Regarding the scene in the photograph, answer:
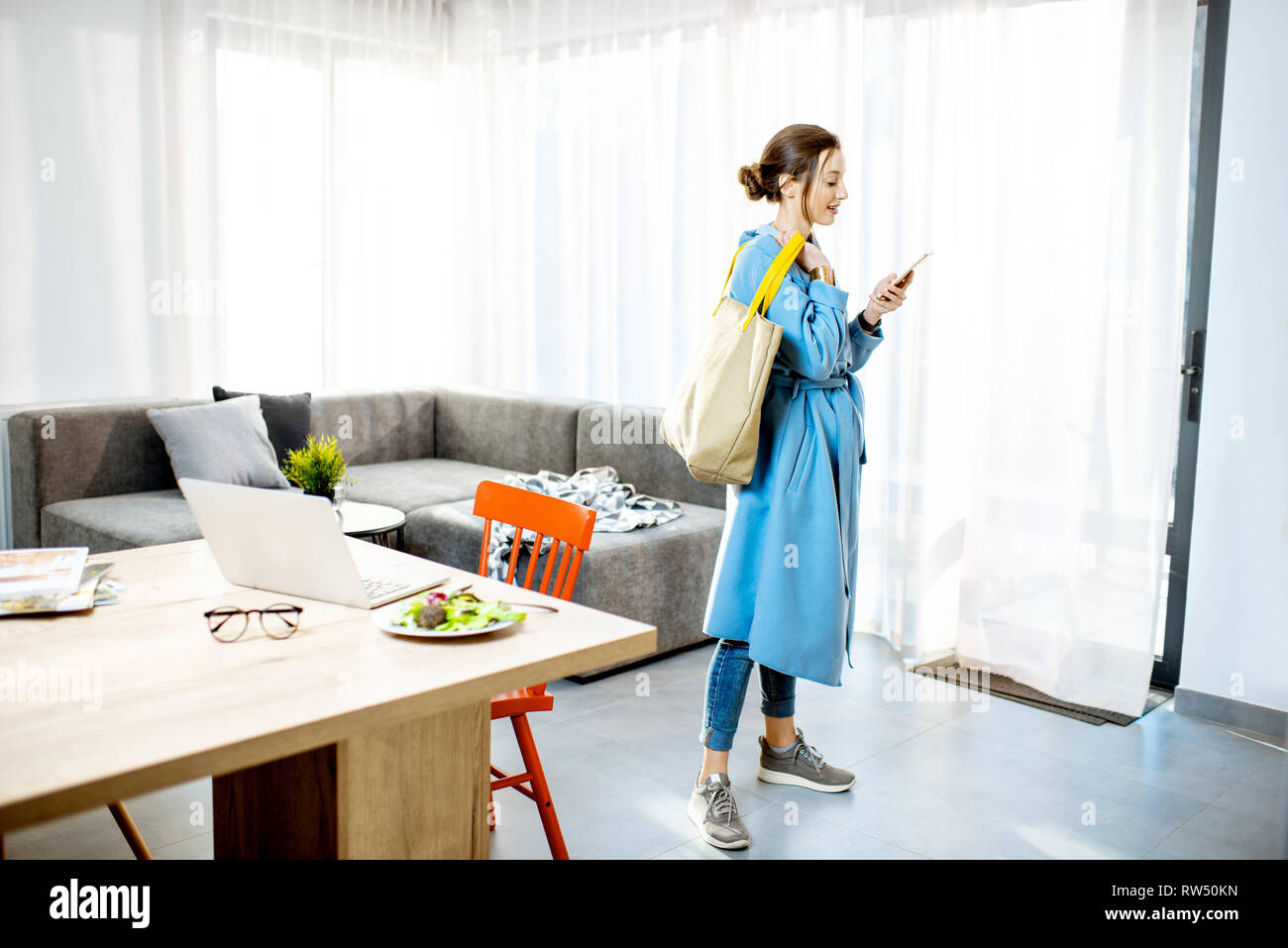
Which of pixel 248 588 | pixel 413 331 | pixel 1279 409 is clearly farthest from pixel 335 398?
pixel 1279 409

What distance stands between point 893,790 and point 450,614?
5.23 ft

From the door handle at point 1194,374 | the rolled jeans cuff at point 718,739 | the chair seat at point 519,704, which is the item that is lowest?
the rolled jeans cuff at point 718,739

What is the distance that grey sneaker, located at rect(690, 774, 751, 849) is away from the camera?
2.47 meters

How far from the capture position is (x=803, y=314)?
7.63ft

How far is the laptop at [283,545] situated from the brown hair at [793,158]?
1207mm

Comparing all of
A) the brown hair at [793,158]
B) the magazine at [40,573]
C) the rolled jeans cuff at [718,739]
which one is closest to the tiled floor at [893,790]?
the rolled jeans cuff at [718,739]

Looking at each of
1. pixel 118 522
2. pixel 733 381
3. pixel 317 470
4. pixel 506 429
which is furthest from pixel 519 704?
pixel 506 429

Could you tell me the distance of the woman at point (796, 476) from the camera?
2.40 metres

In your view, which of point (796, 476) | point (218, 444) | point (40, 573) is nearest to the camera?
point (40, 573)

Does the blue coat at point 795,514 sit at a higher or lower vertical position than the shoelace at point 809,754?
higher

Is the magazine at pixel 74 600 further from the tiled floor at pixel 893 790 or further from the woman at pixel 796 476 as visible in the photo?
the woman at pixel 796 476

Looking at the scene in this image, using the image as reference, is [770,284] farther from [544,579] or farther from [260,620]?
[260,620]

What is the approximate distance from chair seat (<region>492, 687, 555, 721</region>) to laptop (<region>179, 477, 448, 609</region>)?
0.42 m
